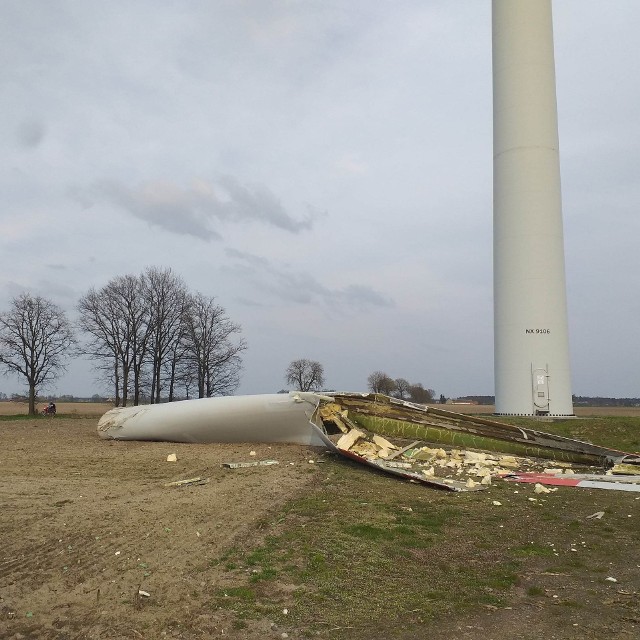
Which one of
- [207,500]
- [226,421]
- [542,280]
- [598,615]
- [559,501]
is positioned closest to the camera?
[598,615]

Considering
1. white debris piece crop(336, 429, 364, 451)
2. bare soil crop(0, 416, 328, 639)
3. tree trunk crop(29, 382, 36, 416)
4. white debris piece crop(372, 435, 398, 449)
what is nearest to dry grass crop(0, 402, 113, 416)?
tree trunk crop(29, 382, 36, 416)

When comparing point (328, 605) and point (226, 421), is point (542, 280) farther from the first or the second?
point (328, 605)

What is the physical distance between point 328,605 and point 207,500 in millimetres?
3299

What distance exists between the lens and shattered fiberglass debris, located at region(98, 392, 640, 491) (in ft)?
35.7

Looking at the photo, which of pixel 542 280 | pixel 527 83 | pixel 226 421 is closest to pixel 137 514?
pixel 226 421

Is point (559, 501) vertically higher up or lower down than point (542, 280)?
lower down

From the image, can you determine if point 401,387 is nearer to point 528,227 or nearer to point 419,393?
point 419,393

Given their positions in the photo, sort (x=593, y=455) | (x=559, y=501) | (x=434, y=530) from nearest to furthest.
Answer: (x=434, y=530)
(x=559, y=501)
(x=593, y=455)

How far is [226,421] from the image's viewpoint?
1258 cm

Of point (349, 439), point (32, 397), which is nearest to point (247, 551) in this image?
point (349, 439)

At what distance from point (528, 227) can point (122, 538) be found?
1846 cm

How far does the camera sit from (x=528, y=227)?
20.5 metres

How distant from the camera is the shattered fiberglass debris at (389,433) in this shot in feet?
35.7

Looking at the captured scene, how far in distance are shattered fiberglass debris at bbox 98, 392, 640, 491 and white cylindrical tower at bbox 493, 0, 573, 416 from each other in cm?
914
